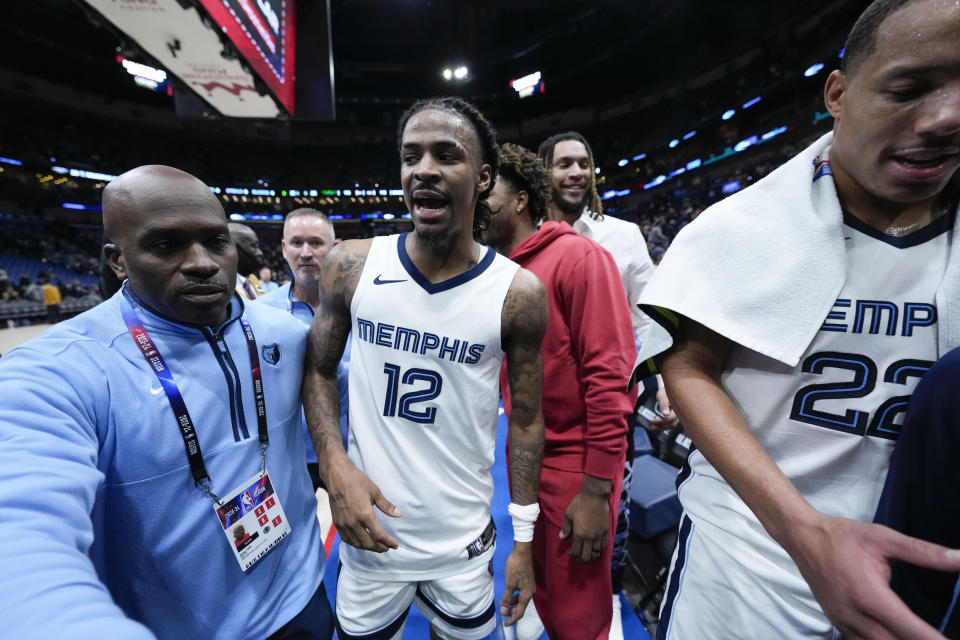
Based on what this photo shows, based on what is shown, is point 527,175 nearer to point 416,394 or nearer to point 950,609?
point 416,394

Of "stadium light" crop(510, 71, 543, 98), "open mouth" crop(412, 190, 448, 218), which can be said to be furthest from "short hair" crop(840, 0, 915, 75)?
"stadium light" crop(510, 71, 543, 98)

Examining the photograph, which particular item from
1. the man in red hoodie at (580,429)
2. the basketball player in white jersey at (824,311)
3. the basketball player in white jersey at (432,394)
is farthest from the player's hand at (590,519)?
the basketball player in white jersey at (824,311)

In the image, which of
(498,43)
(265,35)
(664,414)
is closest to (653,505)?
(664,414)

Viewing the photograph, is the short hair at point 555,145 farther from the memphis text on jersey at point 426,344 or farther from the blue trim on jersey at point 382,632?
the blue trim on jersey at point 382,632

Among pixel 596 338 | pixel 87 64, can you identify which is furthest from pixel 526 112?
pixel 596 338

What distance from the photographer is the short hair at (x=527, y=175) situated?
2.04 meters

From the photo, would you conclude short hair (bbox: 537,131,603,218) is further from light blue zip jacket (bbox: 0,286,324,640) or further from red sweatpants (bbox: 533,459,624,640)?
light blue zip jacket (bbox: 0,286,324,640)

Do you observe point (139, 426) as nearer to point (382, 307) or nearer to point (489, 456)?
point (382, 307)

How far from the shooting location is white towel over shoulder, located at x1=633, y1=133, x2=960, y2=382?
0.78m

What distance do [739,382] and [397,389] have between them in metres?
1.03

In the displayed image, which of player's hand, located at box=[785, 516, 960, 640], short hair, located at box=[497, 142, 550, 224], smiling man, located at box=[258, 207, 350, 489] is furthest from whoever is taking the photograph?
smiling man, located at box=[258, 207, 350, 489]

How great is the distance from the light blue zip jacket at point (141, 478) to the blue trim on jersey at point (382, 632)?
0.77 feet

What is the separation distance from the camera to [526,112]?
91.0 feet

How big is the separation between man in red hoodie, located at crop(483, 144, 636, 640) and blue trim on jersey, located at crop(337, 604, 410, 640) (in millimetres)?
644
